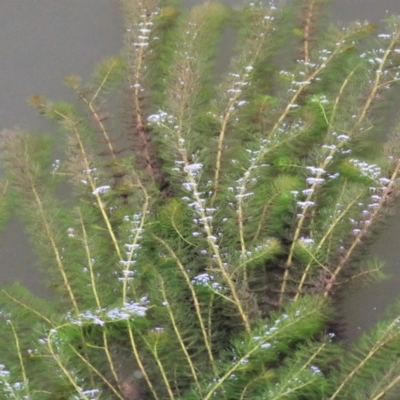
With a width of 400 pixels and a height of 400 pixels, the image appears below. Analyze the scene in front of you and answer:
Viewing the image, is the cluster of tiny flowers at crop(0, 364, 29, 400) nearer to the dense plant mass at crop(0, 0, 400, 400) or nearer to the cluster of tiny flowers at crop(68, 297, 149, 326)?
the dense plant mass at crop(0, 0, 400, 400)

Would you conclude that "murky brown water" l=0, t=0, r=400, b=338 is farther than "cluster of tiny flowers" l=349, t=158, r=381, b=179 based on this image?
Yes

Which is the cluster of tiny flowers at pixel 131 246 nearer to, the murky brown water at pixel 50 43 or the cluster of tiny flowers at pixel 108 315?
the cluster of tiny flowers at pixel 108 315

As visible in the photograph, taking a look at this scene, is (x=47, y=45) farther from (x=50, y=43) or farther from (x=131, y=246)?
(x=131, y=246)

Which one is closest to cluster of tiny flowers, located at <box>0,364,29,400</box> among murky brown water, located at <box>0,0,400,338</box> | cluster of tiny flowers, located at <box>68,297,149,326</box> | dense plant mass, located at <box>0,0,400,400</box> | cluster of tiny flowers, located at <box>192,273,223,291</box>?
dense plant mass, located at <box>0,0,400,400</box>

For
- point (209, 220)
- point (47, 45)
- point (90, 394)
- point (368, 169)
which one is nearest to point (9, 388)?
point (90, 394)

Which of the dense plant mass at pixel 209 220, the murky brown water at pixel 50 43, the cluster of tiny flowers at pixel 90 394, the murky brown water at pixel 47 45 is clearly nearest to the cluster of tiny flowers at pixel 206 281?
the dense plant mass at pixel 209 220

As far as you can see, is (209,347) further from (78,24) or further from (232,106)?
(78,24)
